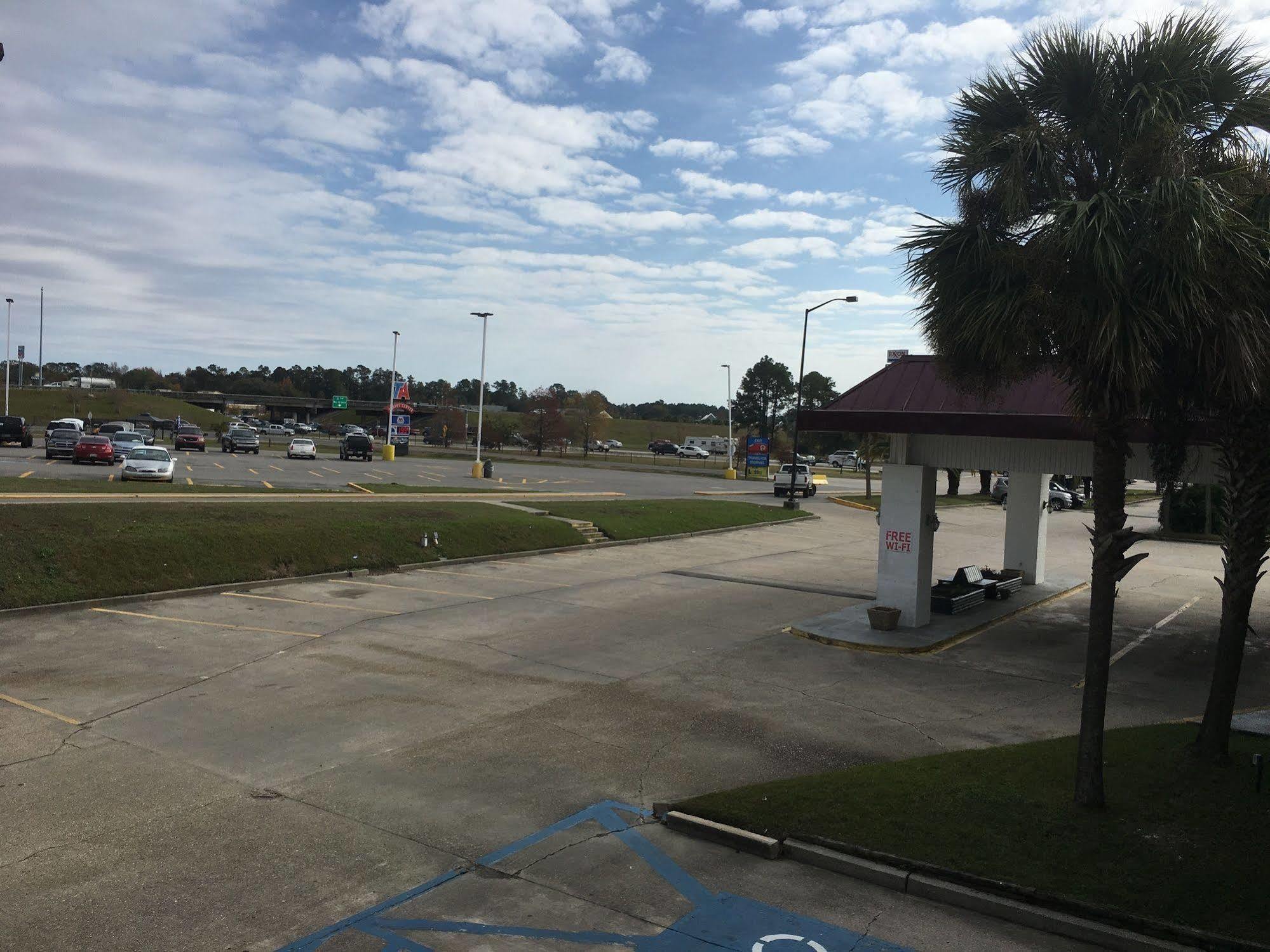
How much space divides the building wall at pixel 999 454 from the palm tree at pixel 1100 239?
27.6 feet

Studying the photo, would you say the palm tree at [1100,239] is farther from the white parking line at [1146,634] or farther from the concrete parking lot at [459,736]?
the white parking line at [1146,634]

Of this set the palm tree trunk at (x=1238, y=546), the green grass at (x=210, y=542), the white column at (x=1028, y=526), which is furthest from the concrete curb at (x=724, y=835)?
the white column at (x=1028, y=526)

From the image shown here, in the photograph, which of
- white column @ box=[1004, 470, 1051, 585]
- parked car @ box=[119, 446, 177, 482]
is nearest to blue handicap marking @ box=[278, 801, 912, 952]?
white column @ box=[1004, 470, 1051, 585]

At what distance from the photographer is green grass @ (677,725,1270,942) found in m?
7.04

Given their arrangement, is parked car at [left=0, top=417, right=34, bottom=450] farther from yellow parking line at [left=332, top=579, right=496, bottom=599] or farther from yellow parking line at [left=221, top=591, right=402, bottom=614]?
yellow parking line at [left=221, top=591, right=402, bottom=614]

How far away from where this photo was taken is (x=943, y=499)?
56.9 m

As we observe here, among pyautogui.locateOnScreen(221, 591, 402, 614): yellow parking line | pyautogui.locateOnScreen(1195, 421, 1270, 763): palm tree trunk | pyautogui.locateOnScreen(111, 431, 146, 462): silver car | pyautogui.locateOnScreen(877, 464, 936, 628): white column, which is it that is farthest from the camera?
pyautogui.locateOnScreen(111, 431, 146, 462): silver car

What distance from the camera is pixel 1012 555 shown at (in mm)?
25219

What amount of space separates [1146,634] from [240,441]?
5900cm

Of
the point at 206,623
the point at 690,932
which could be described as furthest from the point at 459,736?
the point at 206,623

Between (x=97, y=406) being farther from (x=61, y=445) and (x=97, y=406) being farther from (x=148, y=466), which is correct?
(x=148, y=466)

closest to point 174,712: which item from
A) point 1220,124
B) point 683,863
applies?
point 683,863

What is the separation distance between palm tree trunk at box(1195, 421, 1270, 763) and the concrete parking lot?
2532 mm

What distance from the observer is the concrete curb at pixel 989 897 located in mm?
6469
